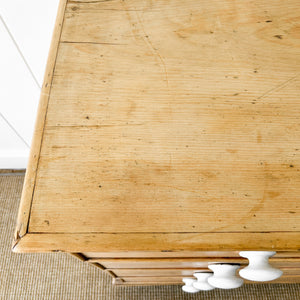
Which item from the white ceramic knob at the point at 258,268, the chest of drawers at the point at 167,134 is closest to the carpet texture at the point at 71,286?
the chest of drawers at the point at 167,134

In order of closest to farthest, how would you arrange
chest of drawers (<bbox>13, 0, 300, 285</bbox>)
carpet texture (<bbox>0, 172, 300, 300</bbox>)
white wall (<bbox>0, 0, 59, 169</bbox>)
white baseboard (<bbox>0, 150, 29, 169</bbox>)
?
chest of drawers (<bbox>13, 0, 300, 285</bbox>), white wall (<bbox>0, 0, 59, 169</bbox>), carpet texture (<bbox>0, 172, 300, 300</bbox>), white baseboard (<bbox>0, 150, 29, 169</bbox>)

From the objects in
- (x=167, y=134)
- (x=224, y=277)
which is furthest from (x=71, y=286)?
(x=167, y=134)

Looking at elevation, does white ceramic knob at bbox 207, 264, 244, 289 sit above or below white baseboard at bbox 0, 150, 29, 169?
above

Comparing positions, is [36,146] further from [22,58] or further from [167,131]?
[22,58]

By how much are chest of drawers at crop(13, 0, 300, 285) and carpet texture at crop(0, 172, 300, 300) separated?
0.59 metres

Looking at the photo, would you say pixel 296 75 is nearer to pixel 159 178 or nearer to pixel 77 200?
pixel 159 178

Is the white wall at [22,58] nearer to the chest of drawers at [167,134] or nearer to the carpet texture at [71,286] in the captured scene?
the chest of drawers at [167,134]

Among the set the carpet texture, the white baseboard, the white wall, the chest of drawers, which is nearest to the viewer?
the chest of drawers

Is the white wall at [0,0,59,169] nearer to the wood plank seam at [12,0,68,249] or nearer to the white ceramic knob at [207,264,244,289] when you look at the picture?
the wood plank seam at [12,0,68,249]

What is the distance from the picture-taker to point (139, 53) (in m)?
0.47

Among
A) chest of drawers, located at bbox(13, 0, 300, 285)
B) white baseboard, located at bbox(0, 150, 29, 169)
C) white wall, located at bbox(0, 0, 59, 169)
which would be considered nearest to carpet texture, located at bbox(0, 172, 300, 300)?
white baseboard, located at bbox(0, 150, 29, 169)

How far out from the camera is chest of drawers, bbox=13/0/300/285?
0.36 meters

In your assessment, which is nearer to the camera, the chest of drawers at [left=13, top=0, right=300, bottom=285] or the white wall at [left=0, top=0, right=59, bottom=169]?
the chest of drawers at [left=13, top=0, right=300, bottom=285]

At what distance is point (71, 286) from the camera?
1.04 m
